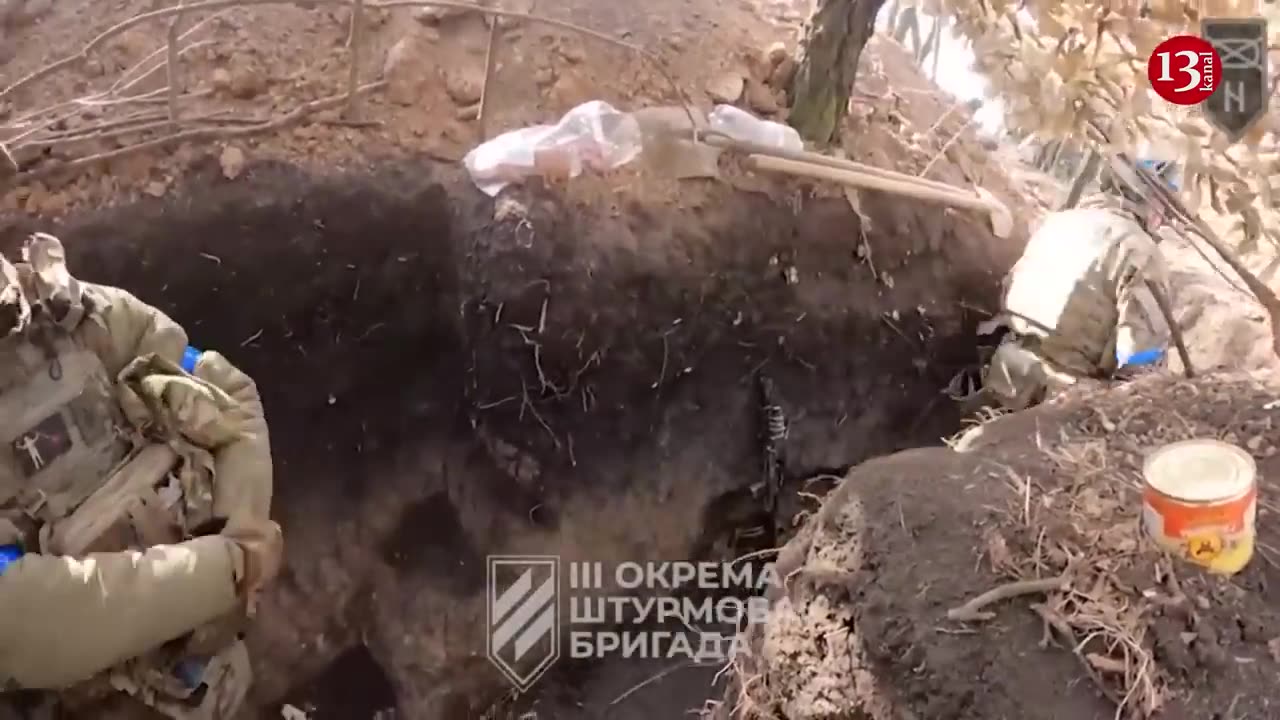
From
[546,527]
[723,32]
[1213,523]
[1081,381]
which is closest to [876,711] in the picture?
[1213,523]

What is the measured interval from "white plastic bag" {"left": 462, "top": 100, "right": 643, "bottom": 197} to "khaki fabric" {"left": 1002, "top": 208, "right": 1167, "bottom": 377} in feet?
3.28

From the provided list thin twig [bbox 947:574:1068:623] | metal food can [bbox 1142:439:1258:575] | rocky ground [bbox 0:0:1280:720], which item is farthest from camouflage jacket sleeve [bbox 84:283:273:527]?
metal food can [bbox 1142:439:1258:575]

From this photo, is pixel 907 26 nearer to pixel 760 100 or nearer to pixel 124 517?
pixel 760 100

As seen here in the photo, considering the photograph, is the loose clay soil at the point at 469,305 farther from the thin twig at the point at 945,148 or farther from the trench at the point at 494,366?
the thin twig at the point at 945,148

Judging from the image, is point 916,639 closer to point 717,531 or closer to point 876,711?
point 876,711

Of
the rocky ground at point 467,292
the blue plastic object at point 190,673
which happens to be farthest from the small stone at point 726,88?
the blue plastic object at point 190,673

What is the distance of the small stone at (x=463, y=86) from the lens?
8.04ft

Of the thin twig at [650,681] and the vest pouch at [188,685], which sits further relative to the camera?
the thin twig at [650,681]

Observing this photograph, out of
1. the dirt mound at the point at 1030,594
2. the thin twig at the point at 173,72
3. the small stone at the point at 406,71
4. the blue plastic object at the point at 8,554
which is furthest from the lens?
the small stone at the point at 406,71

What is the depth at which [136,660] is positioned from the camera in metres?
1.63

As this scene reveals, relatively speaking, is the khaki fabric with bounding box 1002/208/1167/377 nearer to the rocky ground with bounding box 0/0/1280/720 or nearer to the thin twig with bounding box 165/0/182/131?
the rocky ground with bounding box 0/0/1280/720

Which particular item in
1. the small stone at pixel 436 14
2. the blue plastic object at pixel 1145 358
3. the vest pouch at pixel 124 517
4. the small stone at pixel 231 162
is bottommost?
the vest pouch at pixel 124 517

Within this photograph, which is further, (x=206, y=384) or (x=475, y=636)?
(x=475, y=636)

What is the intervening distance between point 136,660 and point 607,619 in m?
1.22
